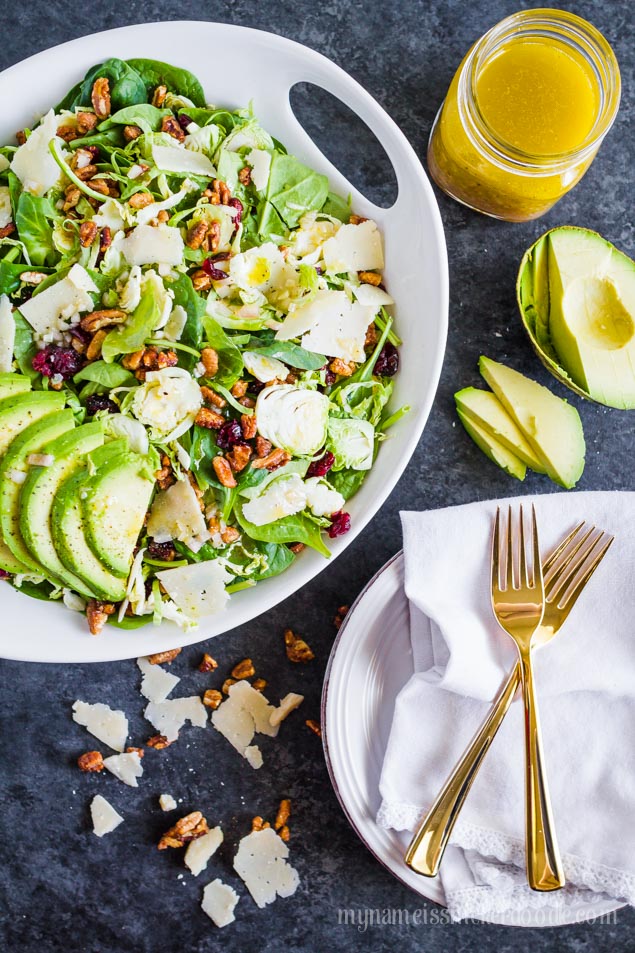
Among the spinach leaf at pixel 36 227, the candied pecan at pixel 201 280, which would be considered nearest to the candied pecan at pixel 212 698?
the candied pecan at pixel 201 280

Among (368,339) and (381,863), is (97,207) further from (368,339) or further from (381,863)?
(381,863)

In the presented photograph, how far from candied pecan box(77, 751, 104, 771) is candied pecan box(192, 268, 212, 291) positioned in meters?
1.30

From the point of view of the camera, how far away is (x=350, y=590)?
230cm

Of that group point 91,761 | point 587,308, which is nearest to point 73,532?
point 91,761

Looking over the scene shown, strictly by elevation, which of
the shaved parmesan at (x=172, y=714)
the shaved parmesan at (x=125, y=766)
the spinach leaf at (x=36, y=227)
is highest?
the spinach leaf at (x=36, y=227)

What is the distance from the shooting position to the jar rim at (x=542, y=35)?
6.59 ft

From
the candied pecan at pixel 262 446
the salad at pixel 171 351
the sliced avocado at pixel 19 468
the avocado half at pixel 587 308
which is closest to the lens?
the sliced avocado at pixel 19 468

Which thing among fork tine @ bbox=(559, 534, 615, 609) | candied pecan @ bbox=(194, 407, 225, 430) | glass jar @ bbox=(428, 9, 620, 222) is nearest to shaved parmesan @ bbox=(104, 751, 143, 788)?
candied pecan @ bbox=(194, 407, 225, 430)

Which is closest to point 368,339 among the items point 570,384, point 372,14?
point 570,384

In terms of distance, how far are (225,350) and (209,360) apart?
5 cm

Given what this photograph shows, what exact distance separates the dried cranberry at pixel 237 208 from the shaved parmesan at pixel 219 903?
69.9 inches

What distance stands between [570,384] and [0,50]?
1.81m

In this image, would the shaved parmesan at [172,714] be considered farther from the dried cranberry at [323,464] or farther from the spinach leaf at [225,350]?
the spinach leaf at [225,350]

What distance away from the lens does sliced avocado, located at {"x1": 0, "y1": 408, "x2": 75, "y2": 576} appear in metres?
1.71
